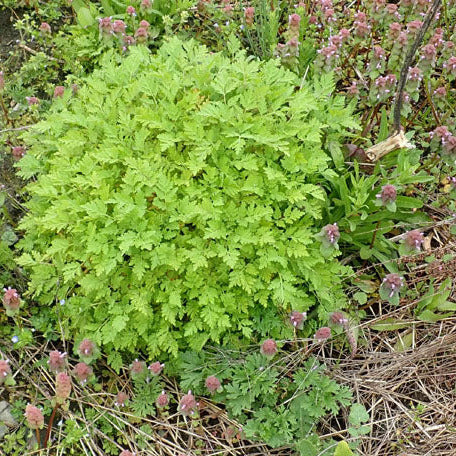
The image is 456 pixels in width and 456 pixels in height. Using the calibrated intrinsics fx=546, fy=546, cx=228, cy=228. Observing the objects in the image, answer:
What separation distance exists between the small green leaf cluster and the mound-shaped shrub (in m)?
0.16

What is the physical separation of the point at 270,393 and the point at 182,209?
40.9 inches

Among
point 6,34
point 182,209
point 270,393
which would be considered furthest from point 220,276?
point 6,34

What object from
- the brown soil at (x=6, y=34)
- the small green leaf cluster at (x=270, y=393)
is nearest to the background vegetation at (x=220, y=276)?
the small green leaf cluster at (x=270, y=393)

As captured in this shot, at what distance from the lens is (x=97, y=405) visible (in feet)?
9.34

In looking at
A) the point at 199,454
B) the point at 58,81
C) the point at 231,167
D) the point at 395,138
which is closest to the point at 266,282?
the point at 231,167

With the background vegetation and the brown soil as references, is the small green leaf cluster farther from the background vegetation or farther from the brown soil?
the brown soil

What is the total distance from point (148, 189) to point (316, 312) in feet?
3.85

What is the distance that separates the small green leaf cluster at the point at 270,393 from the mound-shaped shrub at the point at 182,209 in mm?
161

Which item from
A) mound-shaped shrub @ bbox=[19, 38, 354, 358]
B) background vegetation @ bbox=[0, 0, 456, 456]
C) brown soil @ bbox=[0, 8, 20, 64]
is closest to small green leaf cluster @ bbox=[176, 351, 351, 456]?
background vegetation @ bbox=[0, 0, 456, 456]

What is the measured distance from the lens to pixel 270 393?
2.79m

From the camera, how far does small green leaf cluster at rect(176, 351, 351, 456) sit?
2713 mm

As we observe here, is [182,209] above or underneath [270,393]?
above

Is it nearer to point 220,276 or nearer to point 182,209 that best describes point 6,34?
point 182,209

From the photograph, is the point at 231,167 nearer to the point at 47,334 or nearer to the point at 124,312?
the point at 124,312
